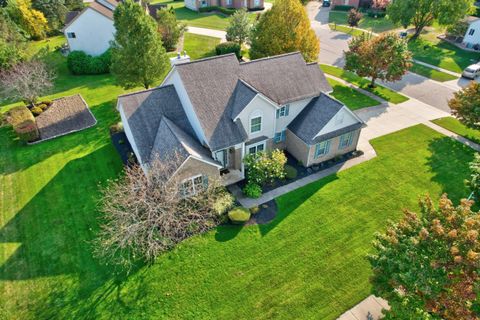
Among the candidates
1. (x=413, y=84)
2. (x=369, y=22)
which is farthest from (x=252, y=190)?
(x=369, y=22)

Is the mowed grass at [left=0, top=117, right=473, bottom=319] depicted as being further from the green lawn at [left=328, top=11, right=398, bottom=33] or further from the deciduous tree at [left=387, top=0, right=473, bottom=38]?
the green lawn at [left=328, top=11, right=398, bottom=33]

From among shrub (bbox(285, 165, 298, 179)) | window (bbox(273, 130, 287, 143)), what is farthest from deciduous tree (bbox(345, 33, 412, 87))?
shrub (bbox(285, 165, 298, 179))

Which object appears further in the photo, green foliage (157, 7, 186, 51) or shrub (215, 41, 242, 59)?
green foliage (157, 7, 186, 51)

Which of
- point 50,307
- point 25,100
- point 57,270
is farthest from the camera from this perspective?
point 25,100

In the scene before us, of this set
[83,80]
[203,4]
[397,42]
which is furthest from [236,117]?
[203,4]

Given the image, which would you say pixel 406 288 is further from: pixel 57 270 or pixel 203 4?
pixel 203 4

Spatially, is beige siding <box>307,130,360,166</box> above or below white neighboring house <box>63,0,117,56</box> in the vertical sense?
below
